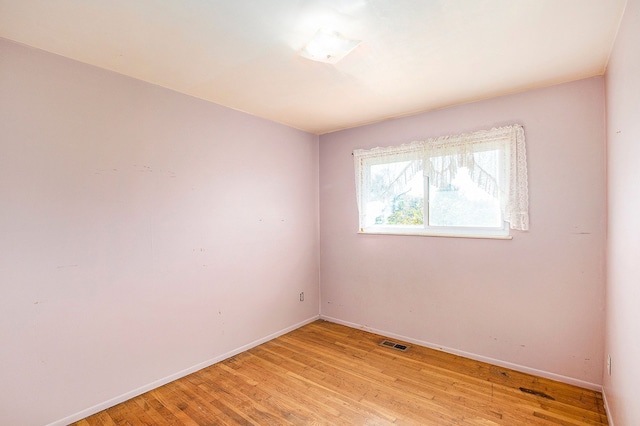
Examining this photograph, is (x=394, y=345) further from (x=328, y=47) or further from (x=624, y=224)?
(x=328, y=47)

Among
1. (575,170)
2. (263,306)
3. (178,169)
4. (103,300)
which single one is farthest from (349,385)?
(575,170)

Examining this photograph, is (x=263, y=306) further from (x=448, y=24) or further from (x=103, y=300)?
(x=448, y=24)

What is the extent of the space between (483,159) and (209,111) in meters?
2.60

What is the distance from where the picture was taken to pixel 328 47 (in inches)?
73.1

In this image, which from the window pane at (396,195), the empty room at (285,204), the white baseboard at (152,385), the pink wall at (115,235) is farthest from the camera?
the window pane at (396,195)

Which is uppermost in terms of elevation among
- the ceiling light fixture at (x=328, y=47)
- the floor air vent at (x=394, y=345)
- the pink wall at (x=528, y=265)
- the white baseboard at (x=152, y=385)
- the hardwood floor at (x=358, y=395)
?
the ceiling light fixture at (x=328, y=47)

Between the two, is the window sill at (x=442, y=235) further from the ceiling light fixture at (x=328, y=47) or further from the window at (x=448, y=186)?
the ceiling light fixture at (x=328, y=47)

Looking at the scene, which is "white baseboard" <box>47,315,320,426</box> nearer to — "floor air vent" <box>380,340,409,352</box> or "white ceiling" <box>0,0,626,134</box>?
"floor air vent" <box>380,340,409,352</box>

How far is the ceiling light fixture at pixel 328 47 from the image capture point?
5.79 feet

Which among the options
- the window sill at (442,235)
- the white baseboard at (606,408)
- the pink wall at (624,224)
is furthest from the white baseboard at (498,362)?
the window sill at (442,235)

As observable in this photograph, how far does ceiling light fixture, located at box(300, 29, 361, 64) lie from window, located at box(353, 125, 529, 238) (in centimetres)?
156

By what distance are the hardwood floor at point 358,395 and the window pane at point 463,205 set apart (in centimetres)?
131

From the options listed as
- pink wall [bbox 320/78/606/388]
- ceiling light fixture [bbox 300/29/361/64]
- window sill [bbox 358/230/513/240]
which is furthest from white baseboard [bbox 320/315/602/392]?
ceiling light fixture [bbox 300/29/361/64]

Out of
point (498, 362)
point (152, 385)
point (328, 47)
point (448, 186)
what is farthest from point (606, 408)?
point (152, 385)
